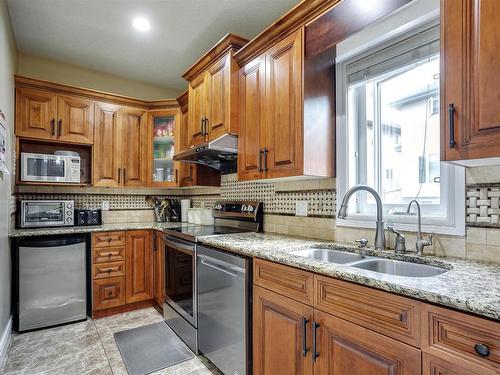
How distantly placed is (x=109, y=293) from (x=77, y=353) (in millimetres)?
723

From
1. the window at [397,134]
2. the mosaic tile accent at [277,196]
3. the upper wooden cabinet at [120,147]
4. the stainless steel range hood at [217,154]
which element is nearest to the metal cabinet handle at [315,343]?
the window at [397,134]

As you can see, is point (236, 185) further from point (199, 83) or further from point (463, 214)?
point (463, 214)

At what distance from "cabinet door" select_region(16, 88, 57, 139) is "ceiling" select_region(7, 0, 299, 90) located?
0.51 metres

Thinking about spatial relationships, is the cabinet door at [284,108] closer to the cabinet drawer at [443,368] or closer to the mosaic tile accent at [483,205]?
the mosaic tile accent at [483,205]

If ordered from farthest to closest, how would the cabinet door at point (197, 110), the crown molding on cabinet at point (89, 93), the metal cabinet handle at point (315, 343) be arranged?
1. the crown molding on cabinet at point (89, 93)
2. the cabinet door at point (197, 110)
3. the metal cabinet handle at point (315, 343)

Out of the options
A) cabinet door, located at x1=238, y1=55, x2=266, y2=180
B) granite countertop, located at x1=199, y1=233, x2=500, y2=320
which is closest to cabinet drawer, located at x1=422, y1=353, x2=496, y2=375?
granite countertop, located at x1=199, y1=233, x2=500, y2=320

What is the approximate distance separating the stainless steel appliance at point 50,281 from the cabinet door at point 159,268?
0.64 m

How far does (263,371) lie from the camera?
1.49 m

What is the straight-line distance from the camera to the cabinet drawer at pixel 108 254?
2756 mm

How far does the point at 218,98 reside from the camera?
7.84 feet

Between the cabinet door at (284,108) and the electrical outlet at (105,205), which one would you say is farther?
the electrical outlet at (105,205)

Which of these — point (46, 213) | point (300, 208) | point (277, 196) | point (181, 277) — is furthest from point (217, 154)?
point (46, 213)

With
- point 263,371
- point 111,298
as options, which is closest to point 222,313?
point 263,371

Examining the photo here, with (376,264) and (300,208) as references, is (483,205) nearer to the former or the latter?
(376,264)
